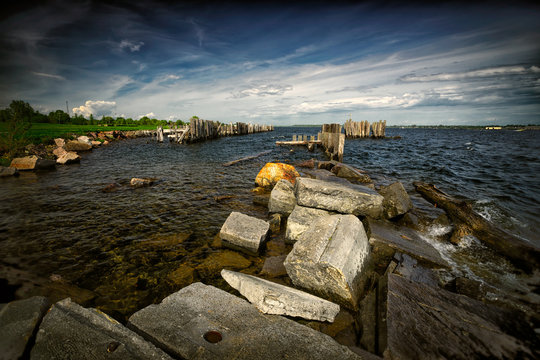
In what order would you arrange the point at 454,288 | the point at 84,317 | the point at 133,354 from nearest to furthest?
the point at 133,354, the point at 84,317, the point at 454,288

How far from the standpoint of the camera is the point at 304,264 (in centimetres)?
330

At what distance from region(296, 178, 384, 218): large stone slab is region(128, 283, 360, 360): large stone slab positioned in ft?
9.70

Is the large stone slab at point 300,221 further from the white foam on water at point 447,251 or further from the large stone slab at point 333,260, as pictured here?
the white foam on water at point 447,251

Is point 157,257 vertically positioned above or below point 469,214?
below

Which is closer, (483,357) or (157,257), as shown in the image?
(483,357)

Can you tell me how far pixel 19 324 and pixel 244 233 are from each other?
336cm

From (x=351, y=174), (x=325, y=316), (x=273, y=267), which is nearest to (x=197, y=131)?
(x=351, y=174)

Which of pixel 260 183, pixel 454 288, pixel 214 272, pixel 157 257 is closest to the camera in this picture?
pixel 454 288

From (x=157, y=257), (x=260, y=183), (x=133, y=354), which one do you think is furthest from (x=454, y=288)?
(x=260, y=183)

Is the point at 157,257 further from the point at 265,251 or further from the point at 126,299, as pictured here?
the point at 265,251

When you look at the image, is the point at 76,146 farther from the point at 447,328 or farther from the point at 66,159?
the point at 447,328

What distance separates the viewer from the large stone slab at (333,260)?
307 centimetres

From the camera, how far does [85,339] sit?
6.63 ft

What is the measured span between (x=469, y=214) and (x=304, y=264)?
227 inches
